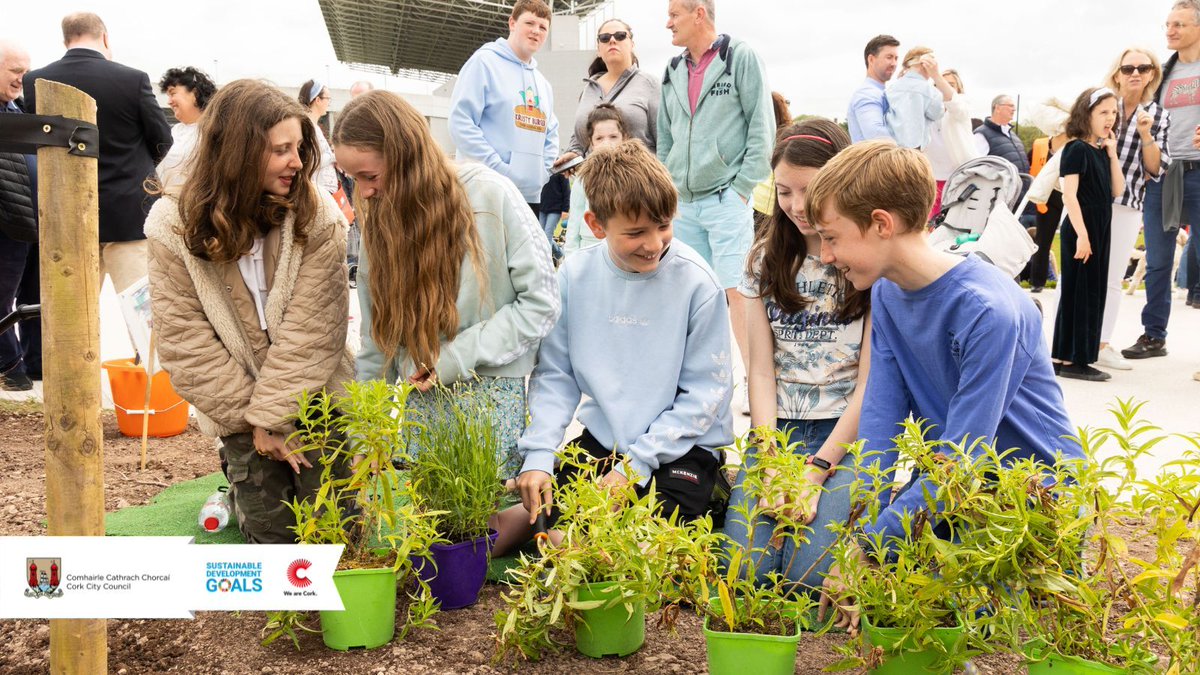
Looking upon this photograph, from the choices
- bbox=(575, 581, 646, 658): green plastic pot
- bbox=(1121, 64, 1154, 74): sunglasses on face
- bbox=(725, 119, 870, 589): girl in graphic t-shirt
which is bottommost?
bbox=(575, 581, 646, 658): green plastic pot

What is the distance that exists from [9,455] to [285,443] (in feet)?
7.04

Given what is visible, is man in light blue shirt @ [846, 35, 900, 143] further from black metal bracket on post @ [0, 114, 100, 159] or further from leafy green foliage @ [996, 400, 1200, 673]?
black metal bracket on post @ [0, 114, 100, 159]

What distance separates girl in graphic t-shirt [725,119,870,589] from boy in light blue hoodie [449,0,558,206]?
2451mm

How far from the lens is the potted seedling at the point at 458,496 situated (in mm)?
2293

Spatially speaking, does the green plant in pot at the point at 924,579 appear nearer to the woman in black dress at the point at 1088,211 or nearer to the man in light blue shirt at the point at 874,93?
the woman in black dress at the point at 1088,211

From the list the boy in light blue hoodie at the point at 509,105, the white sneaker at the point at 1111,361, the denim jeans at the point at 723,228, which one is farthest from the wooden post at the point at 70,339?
the white sneaker at the point at 1111,361

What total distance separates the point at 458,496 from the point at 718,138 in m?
2.93

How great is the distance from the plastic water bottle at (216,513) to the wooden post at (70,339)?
1.31 metres

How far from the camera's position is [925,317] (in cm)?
217

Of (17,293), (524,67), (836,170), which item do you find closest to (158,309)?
(836,170)

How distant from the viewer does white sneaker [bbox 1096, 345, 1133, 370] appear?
593 centimetres

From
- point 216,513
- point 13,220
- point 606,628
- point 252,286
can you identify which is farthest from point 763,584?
point 13,220

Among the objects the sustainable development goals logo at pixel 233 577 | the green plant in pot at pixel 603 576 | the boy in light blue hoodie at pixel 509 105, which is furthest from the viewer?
the boy in light blue hoodie at pixel 509 105

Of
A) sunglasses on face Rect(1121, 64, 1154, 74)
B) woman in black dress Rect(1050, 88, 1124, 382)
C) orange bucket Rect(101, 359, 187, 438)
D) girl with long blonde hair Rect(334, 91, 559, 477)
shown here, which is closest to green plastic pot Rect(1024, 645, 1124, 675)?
girl with long blonde hair Rect(334, 91, 559, 477)
